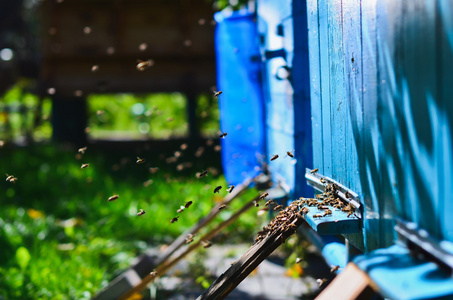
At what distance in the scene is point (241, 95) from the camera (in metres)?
4.61

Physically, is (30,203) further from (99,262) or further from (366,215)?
(366,215)

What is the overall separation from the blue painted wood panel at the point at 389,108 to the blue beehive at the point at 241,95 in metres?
1.96

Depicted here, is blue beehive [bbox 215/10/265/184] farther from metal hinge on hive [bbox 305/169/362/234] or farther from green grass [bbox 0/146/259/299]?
metal hinge on hive [bbox 305/169/362/234]

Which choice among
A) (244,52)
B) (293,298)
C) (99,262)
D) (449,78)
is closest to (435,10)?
(449,78)

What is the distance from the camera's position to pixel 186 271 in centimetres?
441

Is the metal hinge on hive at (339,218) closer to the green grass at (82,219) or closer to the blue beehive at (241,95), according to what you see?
the green grass at (82,219)

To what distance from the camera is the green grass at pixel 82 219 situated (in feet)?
12.8

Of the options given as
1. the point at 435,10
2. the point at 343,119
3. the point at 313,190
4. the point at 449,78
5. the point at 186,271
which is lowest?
the point at 186,271

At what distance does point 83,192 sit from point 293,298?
12.3 feet

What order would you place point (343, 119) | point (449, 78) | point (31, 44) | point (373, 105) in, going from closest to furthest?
point (449, 78) → point (373, 105) → point (343, 119) → point (31, 44)

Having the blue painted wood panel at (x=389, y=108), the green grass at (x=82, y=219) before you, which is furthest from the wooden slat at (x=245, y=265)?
the green grass at (x=82, y=219)

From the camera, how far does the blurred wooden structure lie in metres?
7.71

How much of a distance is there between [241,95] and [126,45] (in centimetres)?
368

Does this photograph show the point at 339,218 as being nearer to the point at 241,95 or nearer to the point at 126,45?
the point at 241,95
